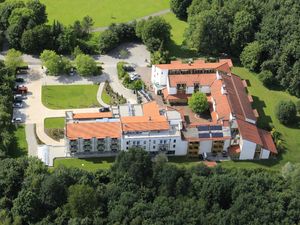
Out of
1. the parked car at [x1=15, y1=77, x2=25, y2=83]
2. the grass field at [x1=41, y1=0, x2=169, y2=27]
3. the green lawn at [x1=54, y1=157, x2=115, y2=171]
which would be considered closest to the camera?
the green lawn at [x1=54, y1=157, x2=115, y2=171]

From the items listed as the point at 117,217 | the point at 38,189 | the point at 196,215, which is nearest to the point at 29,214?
the point at 38,189

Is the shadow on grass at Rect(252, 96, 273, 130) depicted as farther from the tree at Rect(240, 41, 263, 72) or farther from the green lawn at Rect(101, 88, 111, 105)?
the green lawn at Rect(101, 88, 111, 105)

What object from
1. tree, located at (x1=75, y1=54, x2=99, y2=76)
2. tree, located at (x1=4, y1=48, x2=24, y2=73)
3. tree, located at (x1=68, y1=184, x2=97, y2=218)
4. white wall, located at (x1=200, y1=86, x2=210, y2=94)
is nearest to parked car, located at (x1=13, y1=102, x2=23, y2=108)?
tree, located at (x1=4, y1=48, x2=24, y2=73)

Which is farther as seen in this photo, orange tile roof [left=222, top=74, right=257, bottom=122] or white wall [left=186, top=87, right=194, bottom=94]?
white wall [left=186, top=87, right=194, bottom=94]

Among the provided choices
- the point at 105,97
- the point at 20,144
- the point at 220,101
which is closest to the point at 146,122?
the point at 105,97

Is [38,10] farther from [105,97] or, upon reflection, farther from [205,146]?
[205,146]

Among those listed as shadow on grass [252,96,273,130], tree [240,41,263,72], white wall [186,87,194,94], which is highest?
tree [240,41,263,72]

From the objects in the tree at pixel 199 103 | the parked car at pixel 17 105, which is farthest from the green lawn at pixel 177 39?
→ the parked car at pixel 17 105
